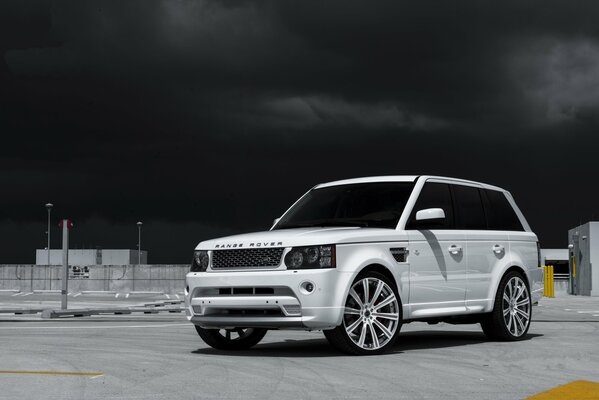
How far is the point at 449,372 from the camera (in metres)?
7.96

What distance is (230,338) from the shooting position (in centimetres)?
1055

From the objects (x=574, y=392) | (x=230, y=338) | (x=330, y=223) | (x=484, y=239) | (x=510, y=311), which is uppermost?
(x=330, y=223)

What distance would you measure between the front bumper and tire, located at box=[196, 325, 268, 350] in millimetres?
695

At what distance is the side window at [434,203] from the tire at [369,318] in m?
0.94

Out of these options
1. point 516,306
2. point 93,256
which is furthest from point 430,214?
point 93,256

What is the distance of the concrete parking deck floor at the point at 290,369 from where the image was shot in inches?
265

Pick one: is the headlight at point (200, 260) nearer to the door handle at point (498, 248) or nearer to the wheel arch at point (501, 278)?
the wheel arch at point (501, 278)

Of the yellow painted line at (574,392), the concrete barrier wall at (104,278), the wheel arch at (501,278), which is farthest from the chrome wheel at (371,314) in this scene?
the concrete barrier wall at (104,278)

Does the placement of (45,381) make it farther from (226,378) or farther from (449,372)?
(449,372)

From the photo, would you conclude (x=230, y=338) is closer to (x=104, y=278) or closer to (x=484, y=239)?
(x=484, y=239)

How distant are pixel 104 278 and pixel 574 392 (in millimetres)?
50649

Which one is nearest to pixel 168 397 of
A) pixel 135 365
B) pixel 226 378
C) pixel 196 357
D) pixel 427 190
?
pixel 226 378

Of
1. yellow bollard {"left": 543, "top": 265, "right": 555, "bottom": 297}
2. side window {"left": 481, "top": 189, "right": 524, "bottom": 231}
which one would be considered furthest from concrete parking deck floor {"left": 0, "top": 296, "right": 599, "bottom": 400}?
yellow bollard {"left": 543, "top": 265, "right": 555, "bottom": 297}

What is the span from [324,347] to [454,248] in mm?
1943
